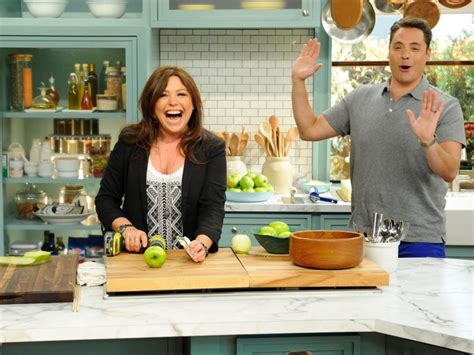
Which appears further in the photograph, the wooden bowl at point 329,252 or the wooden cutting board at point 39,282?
the wooden bowl at point 329,252

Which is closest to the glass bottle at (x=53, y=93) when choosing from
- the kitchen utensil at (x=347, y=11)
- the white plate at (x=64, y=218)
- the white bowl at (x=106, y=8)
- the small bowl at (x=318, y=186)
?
the white bowl at (x=106, y=8)

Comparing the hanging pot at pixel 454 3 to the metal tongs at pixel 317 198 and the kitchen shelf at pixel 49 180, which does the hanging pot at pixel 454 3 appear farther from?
the kitchen shelf at pixel 49 180

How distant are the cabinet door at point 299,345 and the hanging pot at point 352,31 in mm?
2630

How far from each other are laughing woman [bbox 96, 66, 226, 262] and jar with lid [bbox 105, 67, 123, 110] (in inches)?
72.8

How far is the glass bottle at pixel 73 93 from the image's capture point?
16.7ft

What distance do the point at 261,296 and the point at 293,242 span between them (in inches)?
A: 11.1

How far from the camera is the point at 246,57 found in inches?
209

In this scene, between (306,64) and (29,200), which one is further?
(29,200)

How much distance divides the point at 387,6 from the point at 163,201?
2.15 meters

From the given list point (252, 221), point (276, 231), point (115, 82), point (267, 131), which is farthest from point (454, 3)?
point (276, 231)

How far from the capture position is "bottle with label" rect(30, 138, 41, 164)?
5.11 meters

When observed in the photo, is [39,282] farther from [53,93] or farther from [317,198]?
[53,93]

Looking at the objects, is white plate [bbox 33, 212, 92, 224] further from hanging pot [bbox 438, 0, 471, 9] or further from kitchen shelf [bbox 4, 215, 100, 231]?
Result: hanging pot [bbox 438, 0, 471, 9]

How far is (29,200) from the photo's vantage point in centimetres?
520
